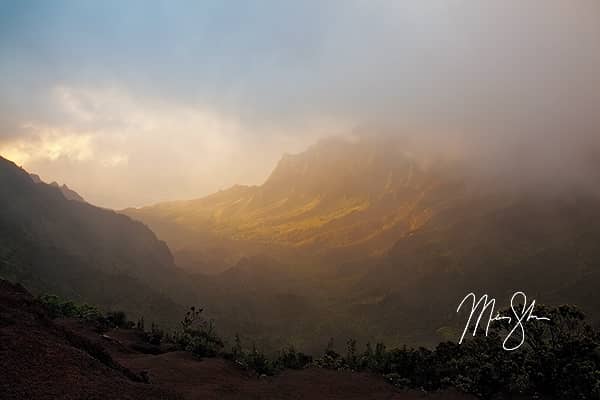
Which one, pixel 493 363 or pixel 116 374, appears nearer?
pixel 116 374

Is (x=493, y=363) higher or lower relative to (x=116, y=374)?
lower

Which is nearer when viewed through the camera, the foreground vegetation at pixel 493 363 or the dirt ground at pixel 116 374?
the dirt ground at pixel 116 374

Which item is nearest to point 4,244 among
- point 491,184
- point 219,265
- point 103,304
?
point 103,304

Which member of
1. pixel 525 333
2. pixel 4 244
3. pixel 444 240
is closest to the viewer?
pixel 525 333

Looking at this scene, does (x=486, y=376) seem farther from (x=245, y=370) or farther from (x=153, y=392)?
(x=153, y=392)

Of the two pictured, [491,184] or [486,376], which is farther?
[491,184]

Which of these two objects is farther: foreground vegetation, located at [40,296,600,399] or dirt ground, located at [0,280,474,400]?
foreground vegetation, located at [40,296,600,399]

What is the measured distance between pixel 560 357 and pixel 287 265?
179 m

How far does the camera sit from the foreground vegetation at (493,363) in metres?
17.2

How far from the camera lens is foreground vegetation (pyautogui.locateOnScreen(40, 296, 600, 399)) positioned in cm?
1722

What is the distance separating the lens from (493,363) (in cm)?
1872

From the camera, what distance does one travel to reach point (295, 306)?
481ft

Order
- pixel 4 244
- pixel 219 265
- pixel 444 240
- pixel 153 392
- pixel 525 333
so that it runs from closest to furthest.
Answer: pixel 153 392
pixel 525 333
pixel 4 244
pixel 444 240
pixel 219 265

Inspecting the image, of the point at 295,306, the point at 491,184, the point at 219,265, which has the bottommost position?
the point at 295,306
